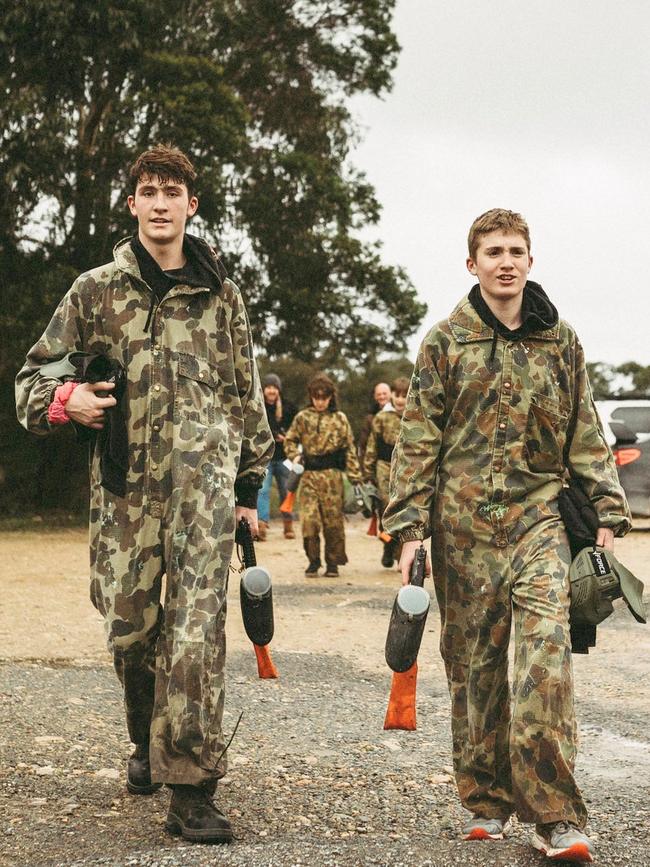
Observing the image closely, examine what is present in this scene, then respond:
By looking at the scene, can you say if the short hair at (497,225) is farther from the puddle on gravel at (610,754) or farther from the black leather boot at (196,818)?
the puddle on gravel at (610,754)

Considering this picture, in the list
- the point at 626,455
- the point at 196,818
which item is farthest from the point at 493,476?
the point at 626,455

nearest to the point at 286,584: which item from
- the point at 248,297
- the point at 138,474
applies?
the point at 138,474

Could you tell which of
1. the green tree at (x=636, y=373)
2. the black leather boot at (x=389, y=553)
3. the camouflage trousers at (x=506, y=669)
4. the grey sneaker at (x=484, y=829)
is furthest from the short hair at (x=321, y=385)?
the green tree at (x=636, y=373)

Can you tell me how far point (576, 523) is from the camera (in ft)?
13.6

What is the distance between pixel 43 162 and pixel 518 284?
47.8 feet

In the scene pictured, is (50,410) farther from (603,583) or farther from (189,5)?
(189,5)

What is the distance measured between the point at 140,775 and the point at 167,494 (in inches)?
45.0

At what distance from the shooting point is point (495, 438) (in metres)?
4.20

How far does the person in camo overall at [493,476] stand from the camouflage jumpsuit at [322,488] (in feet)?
27.8

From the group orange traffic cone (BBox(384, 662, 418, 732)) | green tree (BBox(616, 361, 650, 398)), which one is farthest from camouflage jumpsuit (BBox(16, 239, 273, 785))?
green tree (BBox(616, 361, 650, 398))

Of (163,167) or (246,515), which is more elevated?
(163,167)

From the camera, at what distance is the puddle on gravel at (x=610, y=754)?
5302 millimetres

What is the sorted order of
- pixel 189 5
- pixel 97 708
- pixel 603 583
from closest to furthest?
1. pixel 603 583
2. pixel 97 708
3. pixel 189 5

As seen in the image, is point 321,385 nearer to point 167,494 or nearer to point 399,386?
point 399,386
